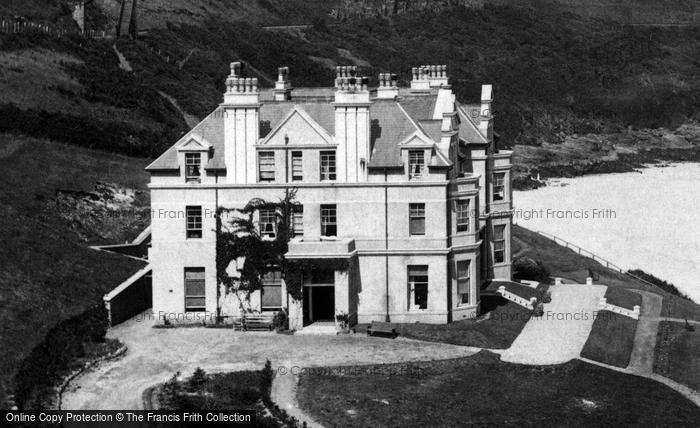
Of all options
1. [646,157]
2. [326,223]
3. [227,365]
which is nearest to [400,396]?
[227,365]

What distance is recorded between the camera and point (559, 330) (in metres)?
49.1

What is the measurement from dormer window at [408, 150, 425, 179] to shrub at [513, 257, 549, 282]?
13037 mm

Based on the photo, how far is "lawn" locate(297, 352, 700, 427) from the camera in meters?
38.6

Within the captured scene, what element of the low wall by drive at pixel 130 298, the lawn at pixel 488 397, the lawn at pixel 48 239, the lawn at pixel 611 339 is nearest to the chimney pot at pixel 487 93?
the lawn at pixel 611 339

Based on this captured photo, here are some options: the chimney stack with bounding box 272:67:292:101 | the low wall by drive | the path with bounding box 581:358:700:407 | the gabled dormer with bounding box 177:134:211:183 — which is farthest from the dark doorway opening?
the chimney stack with bounding box 272:67:292:101

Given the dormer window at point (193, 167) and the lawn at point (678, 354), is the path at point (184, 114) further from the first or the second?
the lawn at point (678, 354)

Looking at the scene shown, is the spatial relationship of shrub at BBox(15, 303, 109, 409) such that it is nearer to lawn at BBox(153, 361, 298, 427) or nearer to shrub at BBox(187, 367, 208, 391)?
lawn at BBox(153, 361, 298, 427)

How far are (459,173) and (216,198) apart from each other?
29.9 ft

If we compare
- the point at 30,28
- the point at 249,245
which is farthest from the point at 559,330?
the point at 30,28

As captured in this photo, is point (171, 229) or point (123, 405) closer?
point (123, 405)

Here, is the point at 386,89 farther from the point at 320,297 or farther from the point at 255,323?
the point at 255,323

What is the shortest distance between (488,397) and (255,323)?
10.7 meters

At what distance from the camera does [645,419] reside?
127 feet

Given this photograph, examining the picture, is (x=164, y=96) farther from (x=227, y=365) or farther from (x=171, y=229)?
(x=227, y=365)
